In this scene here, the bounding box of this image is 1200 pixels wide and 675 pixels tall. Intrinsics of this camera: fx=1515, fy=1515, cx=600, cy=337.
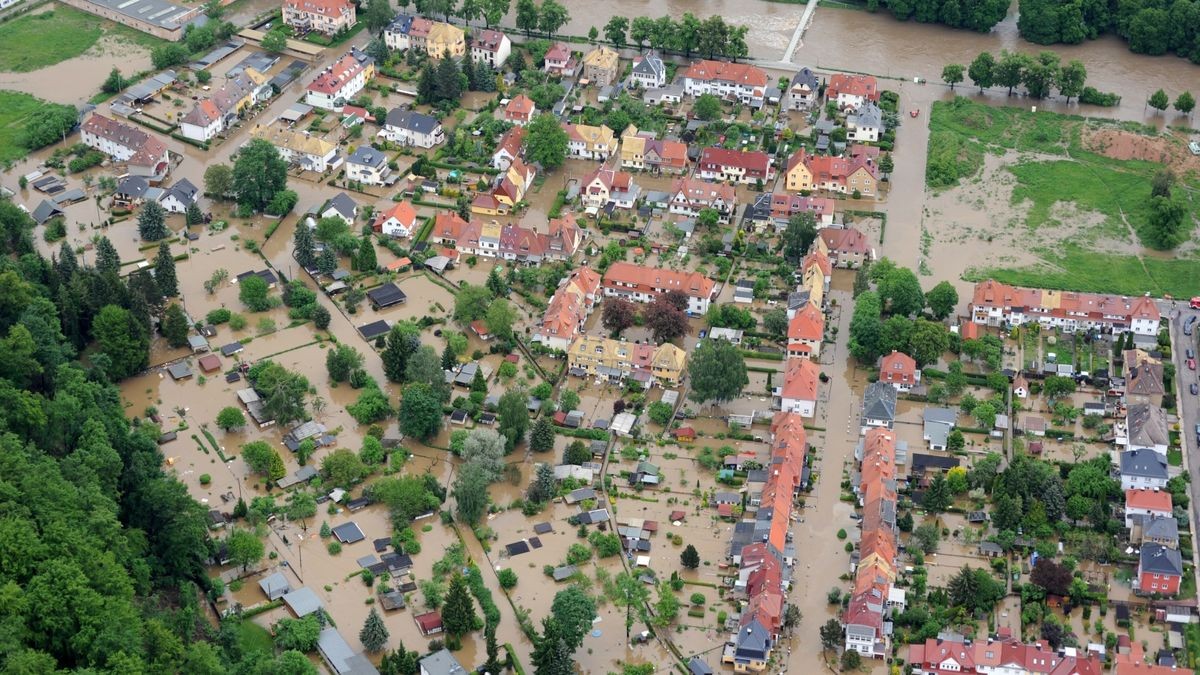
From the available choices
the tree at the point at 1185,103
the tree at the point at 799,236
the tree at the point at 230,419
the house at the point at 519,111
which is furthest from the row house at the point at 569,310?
the tree at the point at 1185,103

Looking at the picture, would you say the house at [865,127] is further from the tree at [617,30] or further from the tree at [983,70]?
the tree at [617,30]

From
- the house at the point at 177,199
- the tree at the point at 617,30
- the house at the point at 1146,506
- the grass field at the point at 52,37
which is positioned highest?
the house at the point at 1146,506

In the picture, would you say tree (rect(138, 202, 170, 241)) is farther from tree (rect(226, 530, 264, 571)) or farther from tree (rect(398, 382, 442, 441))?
tree (rect(226, 530, 264, 571))

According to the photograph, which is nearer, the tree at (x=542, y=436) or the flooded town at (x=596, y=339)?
the flooded town at (x=596, y=339)

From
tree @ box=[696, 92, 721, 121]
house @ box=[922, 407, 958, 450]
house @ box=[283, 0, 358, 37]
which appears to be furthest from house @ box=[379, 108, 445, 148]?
house @ box=[922, 407, 958, 450]

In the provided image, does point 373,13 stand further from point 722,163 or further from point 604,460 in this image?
point 604,460

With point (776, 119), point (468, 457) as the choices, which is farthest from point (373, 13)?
point (468, 457)

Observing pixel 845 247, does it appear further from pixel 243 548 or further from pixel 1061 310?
pixel 243 548

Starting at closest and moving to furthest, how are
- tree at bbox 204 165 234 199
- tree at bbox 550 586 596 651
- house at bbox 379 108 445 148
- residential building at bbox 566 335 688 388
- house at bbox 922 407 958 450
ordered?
tree at bbox 550 586 596 651 → house at bbox 922 407 958 450 → residential building at bbox 566 335 688 388 → tree at bbox 204 165 234 199 → house at bbox 379 108 445 148
